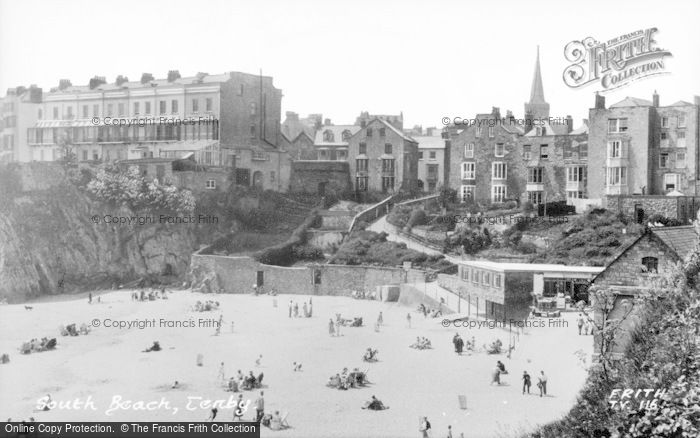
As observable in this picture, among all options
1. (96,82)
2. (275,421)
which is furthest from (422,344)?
(96,82)

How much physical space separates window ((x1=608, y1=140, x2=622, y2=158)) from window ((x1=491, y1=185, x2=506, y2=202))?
310 inches

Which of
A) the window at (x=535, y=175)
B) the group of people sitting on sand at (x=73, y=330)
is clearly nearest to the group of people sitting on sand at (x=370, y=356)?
the group of people sitting on sand at (x=73, y=330)

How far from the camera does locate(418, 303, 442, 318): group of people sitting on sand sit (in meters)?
35.0

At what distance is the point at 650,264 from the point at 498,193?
25.7m

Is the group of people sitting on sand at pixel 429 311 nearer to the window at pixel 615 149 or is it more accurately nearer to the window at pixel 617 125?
the window at pixel 615 149

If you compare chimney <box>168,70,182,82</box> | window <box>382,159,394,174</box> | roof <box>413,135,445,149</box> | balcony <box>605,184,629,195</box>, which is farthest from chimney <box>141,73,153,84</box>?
balcony <box>605,184,629,195</box>

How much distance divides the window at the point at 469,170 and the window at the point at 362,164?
7.34 m

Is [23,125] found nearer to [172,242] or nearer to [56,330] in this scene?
[172,242]

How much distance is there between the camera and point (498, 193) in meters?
49.0

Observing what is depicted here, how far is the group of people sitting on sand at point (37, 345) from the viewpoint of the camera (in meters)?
31.6

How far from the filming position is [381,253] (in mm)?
42531

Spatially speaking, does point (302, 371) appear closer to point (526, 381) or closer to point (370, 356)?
point (370, 356)

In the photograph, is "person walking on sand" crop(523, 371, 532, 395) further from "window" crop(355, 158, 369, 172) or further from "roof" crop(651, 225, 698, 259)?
"window" crop(355, 158, 369, 172)

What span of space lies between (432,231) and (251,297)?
961 centimetres
